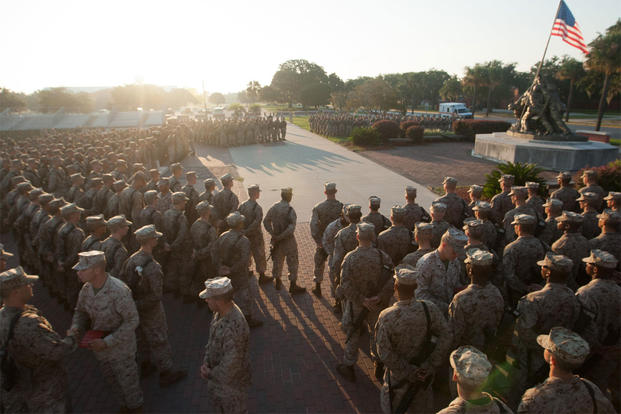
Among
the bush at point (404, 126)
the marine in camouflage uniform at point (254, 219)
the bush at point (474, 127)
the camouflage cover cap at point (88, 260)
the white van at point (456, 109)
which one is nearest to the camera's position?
the camouflage cover cap at point (88, 260)

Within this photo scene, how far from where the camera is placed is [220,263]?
5.95 metres

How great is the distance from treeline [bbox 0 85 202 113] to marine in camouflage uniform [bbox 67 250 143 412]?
4912 centimetres

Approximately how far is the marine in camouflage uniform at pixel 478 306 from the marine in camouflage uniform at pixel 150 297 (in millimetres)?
3668

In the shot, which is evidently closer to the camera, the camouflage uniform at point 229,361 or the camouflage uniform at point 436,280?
the camouflage uniform at point 229,361

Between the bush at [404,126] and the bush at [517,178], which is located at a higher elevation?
the bush at [404,126]

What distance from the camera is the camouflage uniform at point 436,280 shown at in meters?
4.44

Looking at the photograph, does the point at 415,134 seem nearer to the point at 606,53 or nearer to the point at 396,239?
the point at 606,53

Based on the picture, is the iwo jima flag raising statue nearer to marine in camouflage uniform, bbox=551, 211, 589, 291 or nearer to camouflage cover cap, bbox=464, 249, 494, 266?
marine in camouflage uniform, bbox=551, 211, 589, 291

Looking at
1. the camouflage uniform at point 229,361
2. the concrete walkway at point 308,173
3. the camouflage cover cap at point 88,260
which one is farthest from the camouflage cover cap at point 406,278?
the concrete walkway at point 308,173

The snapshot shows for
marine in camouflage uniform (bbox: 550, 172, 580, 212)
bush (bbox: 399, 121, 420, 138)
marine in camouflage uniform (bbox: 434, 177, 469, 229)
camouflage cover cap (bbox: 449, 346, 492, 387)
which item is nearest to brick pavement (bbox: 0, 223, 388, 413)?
camouflage cover cap (bbox: 449, 346, 492, 387)

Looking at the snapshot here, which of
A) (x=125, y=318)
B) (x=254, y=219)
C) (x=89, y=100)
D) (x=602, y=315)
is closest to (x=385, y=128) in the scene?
(x=254, y=219)

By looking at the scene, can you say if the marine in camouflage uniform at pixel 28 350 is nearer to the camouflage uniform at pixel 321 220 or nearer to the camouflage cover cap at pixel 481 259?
the camouflage cover cap at pixel 481 259

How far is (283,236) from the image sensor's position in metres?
7.23

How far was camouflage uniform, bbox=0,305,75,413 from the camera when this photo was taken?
346cm
